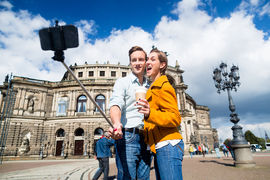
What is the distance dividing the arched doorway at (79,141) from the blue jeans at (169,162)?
2697 cm

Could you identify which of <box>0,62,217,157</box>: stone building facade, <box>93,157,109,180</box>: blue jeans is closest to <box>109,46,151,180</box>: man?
<box>93,157,109,180</box>: blue jeans

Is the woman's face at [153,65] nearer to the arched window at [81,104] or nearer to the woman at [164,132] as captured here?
the woman at [164,132]

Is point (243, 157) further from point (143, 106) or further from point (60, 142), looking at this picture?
point (60, 142)

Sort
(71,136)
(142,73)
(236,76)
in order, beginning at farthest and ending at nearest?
(71,136)
(236,76)
(142,73)

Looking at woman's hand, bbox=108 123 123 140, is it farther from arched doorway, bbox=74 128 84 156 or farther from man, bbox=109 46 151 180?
arched doorway, bbox=74 128 84 156

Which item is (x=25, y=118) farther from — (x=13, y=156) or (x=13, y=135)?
(x=13, y=156)

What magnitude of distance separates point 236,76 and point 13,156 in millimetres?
29371

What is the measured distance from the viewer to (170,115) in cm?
163

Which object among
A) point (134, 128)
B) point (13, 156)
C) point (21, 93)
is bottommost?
point (13, 156)

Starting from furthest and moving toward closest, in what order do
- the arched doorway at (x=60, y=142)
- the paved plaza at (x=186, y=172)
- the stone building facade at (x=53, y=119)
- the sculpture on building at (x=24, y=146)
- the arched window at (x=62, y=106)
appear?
the arched window at (x=62, y=106), the arched doorway at (x=60, y=142), the stone building facade at (x=53, y=119), the sculpture on building at (x=24, y=146), the paved plaza at (x=186, y=172)

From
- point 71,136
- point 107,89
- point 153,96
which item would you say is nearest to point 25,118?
point 71,136

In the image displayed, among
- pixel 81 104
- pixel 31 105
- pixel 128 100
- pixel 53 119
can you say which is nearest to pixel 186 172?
pixel 128 100

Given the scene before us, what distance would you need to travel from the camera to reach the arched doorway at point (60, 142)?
2589 centimetres

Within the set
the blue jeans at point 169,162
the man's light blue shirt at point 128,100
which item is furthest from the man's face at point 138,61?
the blue jeans at point 169,162
